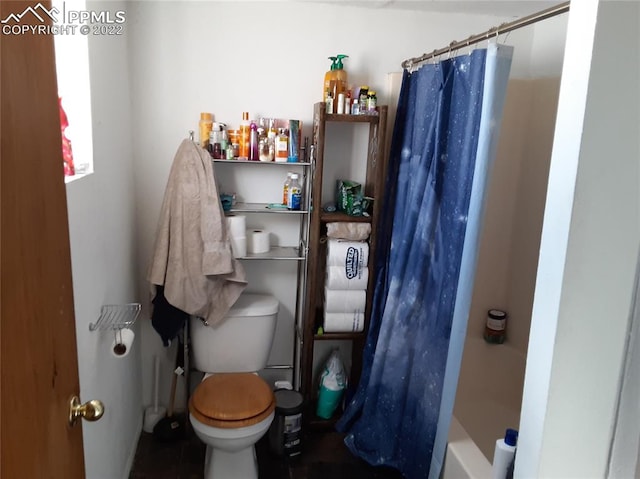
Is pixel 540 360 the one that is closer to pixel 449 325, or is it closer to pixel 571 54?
pixel 571 54

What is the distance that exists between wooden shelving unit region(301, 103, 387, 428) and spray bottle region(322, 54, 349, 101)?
10 cm

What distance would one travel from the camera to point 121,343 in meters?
1.69

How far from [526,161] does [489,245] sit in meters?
0.47

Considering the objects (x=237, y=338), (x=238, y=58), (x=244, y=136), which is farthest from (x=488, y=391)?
(x=238, y=58)

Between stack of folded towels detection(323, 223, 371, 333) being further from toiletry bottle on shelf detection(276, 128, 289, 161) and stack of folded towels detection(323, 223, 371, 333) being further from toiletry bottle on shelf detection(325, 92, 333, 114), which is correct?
toiletry bottle on shelf detection(325, 92, 333, 114)

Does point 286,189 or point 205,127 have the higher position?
point 205,127

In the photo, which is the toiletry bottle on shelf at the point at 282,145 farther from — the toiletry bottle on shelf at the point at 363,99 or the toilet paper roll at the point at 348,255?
the toilet paper roll at the point at 348,255

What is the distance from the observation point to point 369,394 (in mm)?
2354

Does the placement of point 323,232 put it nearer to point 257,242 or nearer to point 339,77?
point 257,242

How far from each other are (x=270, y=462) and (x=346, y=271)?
3.19 feet

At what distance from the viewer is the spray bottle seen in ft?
7.55

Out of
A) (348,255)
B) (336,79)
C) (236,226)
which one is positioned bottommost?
(348,255)

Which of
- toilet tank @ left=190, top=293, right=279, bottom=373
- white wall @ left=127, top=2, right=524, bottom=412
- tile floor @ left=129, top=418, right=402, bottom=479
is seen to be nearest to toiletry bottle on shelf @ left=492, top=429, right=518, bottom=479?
tile floor @ left=129, top=418, right=402, bottom=479

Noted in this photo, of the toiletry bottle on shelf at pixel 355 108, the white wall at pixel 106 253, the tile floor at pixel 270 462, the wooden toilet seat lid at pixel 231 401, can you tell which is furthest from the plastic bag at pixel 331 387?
the toiletry bottle on shelf at pixel 355 108
